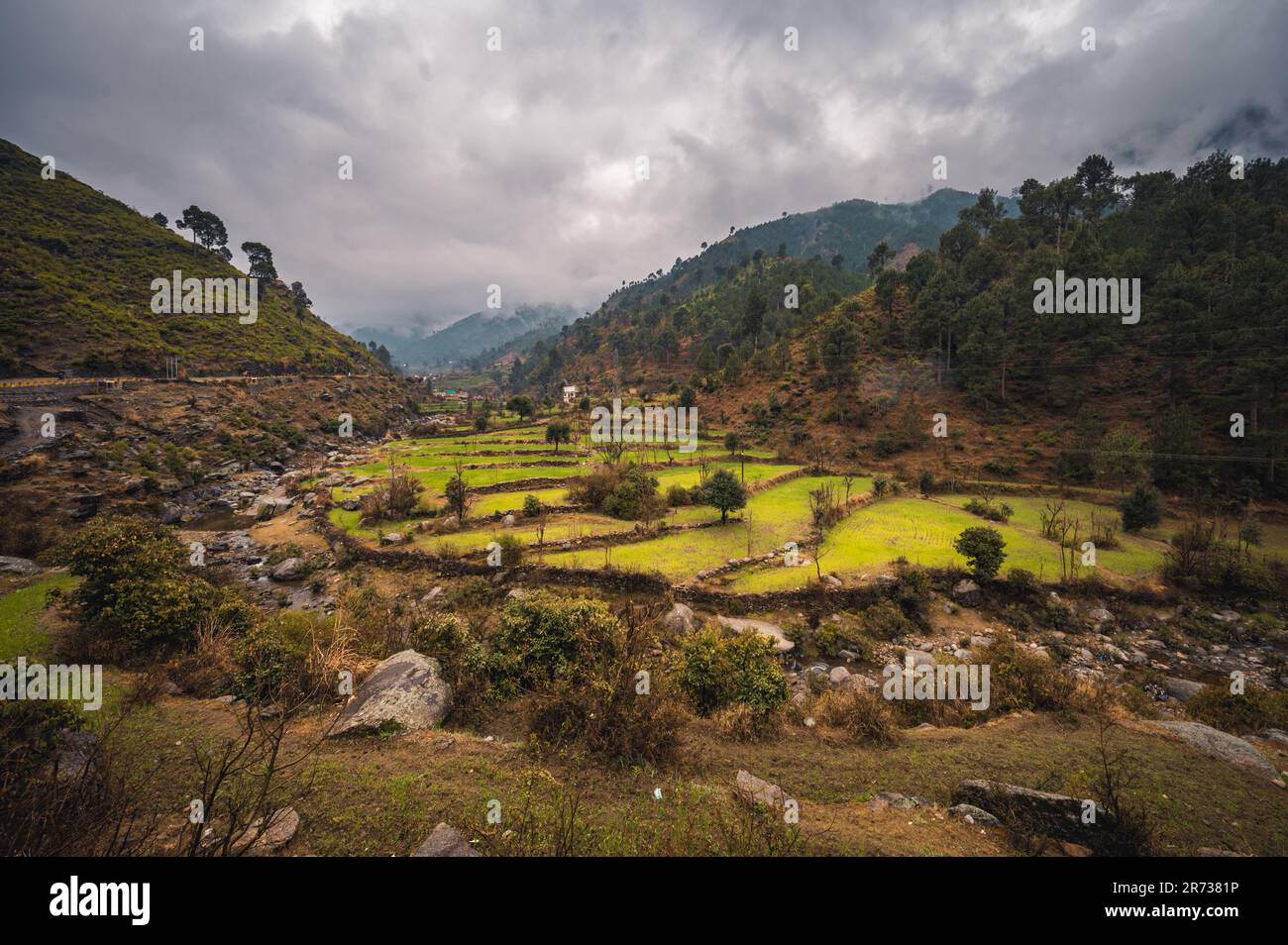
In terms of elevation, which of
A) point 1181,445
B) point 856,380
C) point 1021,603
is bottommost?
point 1021,603

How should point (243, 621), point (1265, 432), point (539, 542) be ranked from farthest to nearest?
point (1265, 432) < point (539, 542) < point (243, 621)

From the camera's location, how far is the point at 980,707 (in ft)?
28.8

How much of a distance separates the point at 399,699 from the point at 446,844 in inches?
148

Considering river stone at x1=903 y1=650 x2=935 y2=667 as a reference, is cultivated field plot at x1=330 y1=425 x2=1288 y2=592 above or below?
above

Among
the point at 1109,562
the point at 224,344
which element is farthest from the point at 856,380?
the point at 224,344

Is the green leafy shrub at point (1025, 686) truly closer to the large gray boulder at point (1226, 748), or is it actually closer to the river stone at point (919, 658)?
the large gray boulder at point (1226, 748)

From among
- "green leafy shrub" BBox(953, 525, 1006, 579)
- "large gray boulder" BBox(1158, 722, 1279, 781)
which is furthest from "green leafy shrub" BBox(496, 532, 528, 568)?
"large gray boulder" BBox(1158, 722, 1279, 781)

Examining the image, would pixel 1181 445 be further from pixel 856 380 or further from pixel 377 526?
pixel 377 526

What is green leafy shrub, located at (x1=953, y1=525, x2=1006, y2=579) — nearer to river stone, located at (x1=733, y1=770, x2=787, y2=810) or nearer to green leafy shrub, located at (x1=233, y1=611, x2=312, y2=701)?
river stone, located at (x1=733, y1=770, x2=787, y2=810)

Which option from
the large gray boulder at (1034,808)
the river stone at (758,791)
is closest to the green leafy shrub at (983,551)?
the large gray boulder at (1034,808)

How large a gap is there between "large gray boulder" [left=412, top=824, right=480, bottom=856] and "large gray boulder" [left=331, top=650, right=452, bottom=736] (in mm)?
3044

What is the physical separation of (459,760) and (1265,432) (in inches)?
1621

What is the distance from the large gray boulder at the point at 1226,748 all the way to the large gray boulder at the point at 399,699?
1296cm

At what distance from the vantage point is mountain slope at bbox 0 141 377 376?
127 feet
